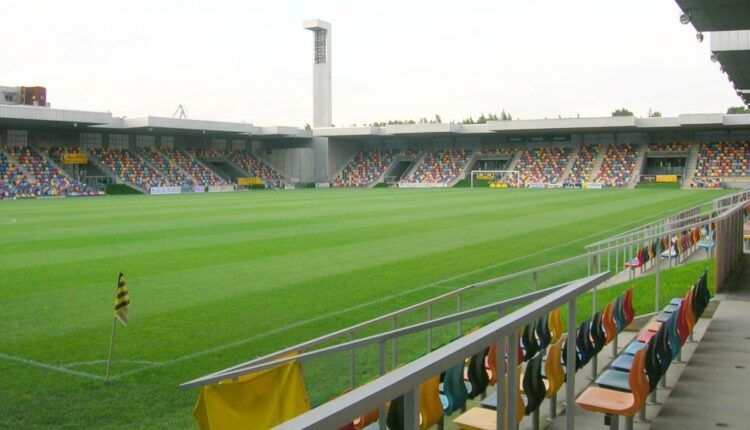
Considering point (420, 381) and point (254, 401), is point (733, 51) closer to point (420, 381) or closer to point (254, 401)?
point (254, 401)

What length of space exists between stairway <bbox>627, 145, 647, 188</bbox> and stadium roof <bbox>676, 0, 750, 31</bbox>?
54.7 m

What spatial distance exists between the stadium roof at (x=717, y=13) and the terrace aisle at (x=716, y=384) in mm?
4940

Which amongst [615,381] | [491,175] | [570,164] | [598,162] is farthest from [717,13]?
[570,164]

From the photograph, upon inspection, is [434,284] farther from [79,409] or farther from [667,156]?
[667,156]

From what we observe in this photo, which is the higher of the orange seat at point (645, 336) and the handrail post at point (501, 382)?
the handrail post at point (501, 382)

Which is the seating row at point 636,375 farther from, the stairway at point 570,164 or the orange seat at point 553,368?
the stairway at point 570,164

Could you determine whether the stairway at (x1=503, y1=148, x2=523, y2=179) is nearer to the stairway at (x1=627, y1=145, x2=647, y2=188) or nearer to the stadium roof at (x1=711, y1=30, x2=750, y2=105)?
the stairway at (x1=627, y1=145, x2=647, y2=188)

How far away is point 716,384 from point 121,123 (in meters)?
61.4

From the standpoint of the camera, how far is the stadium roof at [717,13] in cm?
1109

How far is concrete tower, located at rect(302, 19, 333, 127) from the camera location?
9056cm

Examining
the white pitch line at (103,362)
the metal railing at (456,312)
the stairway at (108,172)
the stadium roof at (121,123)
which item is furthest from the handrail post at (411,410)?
the stairway at (108,172)

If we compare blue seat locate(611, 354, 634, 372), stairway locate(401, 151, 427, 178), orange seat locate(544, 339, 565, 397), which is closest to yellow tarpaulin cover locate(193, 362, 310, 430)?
orange seat locate(544, 339, 565, 397)

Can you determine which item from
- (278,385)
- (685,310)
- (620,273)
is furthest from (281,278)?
(278,385)

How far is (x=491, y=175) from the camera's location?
73000 millimetres
